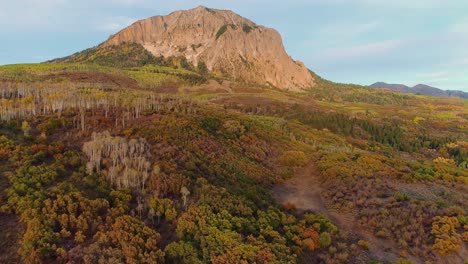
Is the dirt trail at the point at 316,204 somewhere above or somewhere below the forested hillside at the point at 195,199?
below

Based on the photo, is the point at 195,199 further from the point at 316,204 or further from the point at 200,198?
the point at 316,204

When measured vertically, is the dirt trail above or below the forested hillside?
below

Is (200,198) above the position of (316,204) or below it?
above

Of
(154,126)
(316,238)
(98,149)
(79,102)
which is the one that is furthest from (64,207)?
(79,102)

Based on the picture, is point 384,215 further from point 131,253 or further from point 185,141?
point 185,141

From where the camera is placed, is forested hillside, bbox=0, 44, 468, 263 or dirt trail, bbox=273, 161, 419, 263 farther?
dirt trail, bbox=273, 161, 419, 263

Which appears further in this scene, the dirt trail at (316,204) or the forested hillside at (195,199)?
the dirt trail at (316,204)

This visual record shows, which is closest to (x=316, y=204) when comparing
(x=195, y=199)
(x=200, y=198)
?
(x=200, y=198)

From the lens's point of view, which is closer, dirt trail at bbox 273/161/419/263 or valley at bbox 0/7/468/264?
valley at bbox 0/7/468/264

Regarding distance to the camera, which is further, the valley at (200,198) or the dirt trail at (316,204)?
the dirt trail at (316,204)
